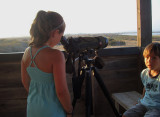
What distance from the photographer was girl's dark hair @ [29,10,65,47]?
1.08m

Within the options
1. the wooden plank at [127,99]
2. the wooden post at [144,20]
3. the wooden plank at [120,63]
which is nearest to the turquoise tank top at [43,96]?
the wooden plank at [127,99]

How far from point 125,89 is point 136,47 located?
630 millimetres

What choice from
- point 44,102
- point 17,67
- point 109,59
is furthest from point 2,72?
point 109,59

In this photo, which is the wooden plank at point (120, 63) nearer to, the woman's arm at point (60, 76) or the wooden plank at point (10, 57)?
the wooden plank at point (10, 57)

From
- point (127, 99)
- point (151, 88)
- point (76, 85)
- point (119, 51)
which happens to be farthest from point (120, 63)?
point (76, 85)

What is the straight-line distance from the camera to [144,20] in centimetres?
216

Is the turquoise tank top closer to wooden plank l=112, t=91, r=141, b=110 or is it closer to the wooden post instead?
wooden plank l=112, t=91, r=141, b=110

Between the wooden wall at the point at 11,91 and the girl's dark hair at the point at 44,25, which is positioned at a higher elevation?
the girl's dark hair at the point at 44,25

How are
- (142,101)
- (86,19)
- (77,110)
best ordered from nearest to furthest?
(142,101) < (86,19) < (77,110)

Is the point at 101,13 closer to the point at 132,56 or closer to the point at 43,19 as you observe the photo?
the point at 132,56

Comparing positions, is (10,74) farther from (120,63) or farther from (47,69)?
(120,63)

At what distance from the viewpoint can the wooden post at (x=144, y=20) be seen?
7.03 ft

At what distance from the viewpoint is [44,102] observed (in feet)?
3.69

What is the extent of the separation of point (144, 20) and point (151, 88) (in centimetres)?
109
